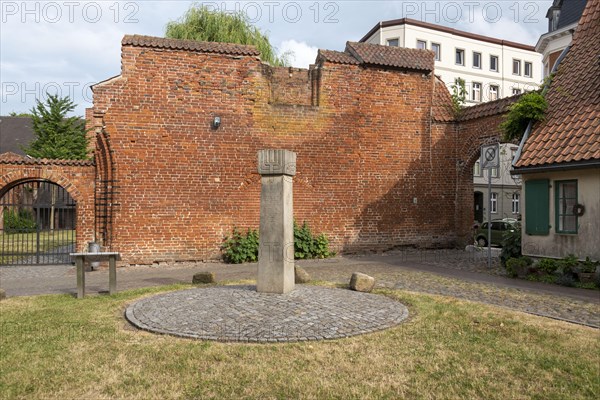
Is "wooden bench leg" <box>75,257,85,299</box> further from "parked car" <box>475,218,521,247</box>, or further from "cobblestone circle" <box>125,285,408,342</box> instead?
"parked car" <box>475,218,521,247</box>

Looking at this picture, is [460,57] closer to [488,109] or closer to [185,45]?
[488,109]

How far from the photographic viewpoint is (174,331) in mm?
5305

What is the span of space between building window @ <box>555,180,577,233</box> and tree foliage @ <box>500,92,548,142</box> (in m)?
2.03

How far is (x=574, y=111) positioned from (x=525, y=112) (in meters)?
1.12

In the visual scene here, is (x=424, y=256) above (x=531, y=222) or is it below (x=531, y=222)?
below

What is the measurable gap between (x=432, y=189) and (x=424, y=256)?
2.49 meters

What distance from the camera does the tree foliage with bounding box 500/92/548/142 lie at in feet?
36.9

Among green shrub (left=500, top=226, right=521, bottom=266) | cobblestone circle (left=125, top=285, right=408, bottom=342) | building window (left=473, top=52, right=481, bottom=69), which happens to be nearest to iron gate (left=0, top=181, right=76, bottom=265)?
cobblestone circle (left=125, top=285, right=408, bottom=342)

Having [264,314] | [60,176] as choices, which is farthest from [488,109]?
[60,176]

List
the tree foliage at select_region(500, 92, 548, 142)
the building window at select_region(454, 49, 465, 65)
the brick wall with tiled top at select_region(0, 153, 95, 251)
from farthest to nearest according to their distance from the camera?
the building window at select_region(454, 49, 465, 65)
the brick wall with tiled top at select_region(0, 153, 95, 251)
the tree foliage at select_region(500, 92, 548, 142)

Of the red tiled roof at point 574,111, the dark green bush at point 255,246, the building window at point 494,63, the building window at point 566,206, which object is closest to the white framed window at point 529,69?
the building window at point 494,63

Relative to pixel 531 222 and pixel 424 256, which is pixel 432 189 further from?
pixel 531 222

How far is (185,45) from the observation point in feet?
41.6

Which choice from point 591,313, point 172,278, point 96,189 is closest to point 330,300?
point 591,313
